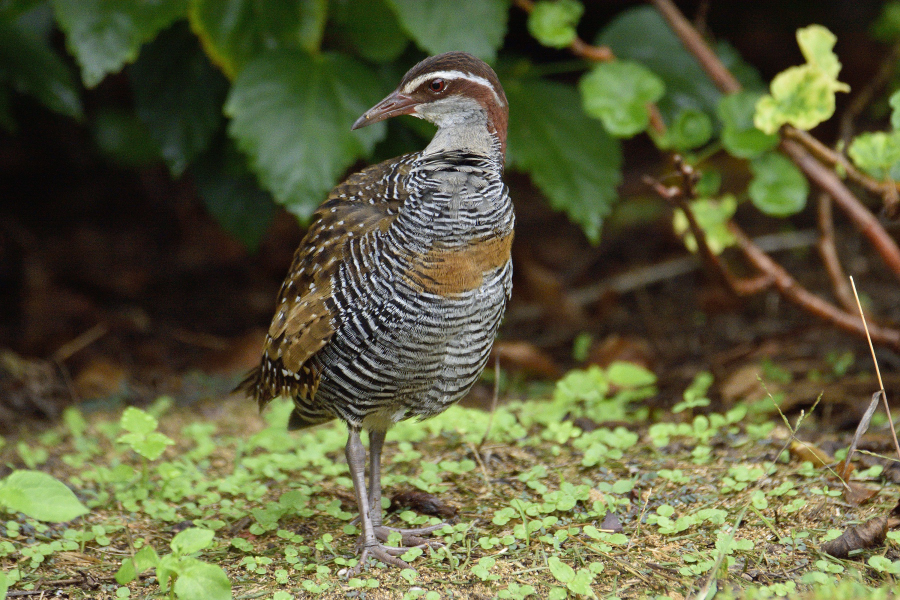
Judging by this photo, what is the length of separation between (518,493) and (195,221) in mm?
4677

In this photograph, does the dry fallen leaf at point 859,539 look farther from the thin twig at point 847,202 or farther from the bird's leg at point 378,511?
the thin twig at point 847,202

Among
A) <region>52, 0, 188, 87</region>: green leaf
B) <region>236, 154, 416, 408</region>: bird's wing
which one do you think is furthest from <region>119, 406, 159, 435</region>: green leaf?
<region>52, 0, 188, 87</region>: green leaf

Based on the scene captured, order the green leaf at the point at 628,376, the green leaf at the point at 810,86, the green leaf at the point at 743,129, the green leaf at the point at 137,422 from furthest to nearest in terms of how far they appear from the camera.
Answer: the green leaf at the point at 628,376, the green leaf at the point at 743,129, the green leaf at the point at 810,86, the green leaf at the point at 137,422

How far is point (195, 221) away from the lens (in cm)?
731

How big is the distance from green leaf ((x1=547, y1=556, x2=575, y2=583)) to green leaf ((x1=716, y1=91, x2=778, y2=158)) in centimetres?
216

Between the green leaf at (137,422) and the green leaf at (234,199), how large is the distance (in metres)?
2.15

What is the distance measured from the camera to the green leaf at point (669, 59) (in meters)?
4.89

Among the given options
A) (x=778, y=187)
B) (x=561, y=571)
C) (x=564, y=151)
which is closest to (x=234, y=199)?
(x=564, y=151)

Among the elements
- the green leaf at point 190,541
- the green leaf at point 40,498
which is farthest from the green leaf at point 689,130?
the green leaf at point 40,498

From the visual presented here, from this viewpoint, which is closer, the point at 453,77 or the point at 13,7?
the point at 453,77

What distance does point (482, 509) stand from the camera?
135 inches

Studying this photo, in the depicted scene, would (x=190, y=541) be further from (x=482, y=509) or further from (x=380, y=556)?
(x=482, y=509)

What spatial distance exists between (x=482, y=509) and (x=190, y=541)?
1.21m

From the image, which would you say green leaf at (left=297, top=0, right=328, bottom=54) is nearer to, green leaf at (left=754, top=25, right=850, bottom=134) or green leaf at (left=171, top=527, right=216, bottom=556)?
green leaf at (left=754, top=25, right=850, bottom=134)
